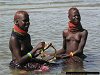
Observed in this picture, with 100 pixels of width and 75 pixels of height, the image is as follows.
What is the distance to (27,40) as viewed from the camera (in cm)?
730

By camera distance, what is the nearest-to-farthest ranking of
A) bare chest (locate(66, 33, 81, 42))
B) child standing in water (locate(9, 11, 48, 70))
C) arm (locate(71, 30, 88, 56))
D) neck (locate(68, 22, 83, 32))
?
child standing in water (locate(9, 11, 48, 70)) < arm (locate(71, 30, 88, 56)) < neck (locate(68, 22, 83, 32)) < bare chest (locate(66, 33, 81, 42))

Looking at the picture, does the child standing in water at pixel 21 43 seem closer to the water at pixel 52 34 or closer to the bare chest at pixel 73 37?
the water at pixel 52 34

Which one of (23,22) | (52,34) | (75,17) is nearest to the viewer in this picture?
(23,22)

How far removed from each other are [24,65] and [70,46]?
152 cm

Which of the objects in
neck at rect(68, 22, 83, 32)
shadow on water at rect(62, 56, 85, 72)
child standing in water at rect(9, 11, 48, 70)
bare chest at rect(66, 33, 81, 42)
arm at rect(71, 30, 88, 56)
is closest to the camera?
child standing in water at rect(9, 11, 48, 70)

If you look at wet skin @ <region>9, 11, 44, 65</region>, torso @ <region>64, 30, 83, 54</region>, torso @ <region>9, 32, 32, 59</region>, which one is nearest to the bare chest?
torso @ <region>64, 30, 83, 54</region>

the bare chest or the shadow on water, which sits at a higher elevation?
the bare chest

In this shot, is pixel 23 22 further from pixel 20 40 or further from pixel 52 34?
pixel 52 34

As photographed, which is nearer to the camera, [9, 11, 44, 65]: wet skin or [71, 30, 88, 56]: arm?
[9, 11, 44, 65]: wet skin

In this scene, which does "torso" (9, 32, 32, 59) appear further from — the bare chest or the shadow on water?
the bare chest

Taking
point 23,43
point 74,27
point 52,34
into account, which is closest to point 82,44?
point 74,27

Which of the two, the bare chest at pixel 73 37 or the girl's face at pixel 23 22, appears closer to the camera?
the girl's face at pixel 23 22

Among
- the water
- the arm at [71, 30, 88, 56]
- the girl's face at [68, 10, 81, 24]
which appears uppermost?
the girl's face at [68, 10, 81, 24]

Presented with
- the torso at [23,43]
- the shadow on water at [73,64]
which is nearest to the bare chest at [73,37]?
the shadow on water at [73,64]
